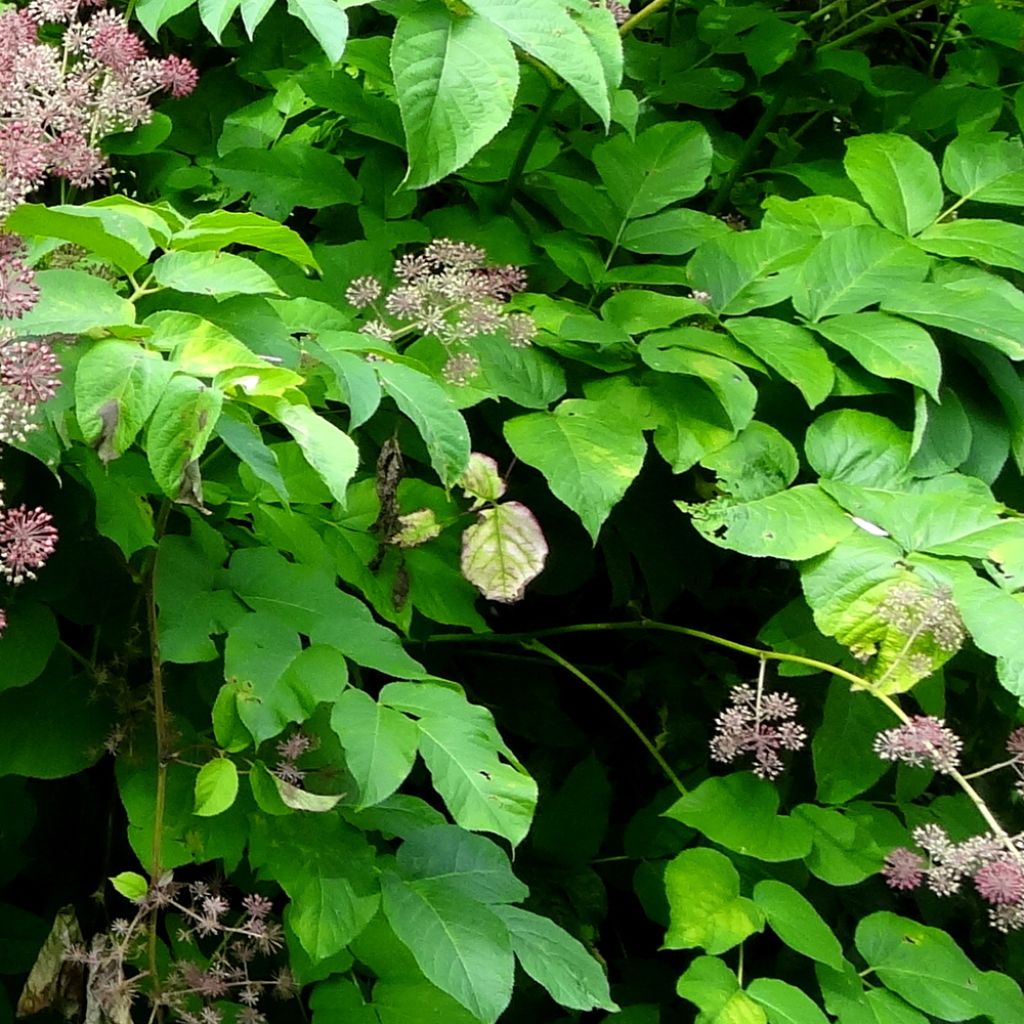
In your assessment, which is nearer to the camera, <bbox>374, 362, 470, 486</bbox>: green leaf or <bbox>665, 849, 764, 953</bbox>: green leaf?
<bbox>374, 362, 470, 486</bbox>: green leaf

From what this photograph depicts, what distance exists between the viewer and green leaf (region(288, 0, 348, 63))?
70 centimetres

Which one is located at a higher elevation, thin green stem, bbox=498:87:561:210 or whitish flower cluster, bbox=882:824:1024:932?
thin green stem, bbox=498:87:561:210

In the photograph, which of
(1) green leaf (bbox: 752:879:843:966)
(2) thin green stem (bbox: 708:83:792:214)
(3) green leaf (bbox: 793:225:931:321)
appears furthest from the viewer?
(2) thin green stem (bbox: 708:83:792:214)

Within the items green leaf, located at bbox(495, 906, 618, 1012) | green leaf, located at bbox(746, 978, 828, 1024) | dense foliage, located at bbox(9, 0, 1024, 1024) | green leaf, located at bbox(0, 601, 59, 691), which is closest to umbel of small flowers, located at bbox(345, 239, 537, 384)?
dense foliage, located at bbox(9, 0, 1024, 1024)

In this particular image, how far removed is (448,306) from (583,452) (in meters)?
0.17

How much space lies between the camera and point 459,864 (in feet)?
2.75

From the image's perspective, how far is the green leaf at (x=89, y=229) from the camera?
0.62 m

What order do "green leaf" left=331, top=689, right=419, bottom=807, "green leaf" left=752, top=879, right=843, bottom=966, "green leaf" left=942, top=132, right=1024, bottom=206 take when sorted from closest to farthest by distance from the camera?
"green leaf" left=331, top=689, right=419, bottom=807
"green leaf" left=752, top=879, right=843, bottom=966
"green leaf" left=942, top=132, right=1024, bottom=206

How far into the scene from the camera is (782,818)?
100 centimetres

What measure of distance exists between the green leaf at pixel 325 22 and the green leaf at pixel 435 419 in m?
0.20

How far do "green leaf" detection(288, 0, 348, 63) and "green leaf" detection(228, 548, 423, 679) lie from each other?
350 millimetres

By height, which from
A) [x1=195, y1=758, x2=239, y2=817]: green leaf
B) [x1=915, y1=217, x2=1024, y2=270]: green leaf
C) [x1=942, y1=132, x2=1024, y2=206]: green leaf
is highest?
[x1=942, y1=132, x2=1024, y2=206]: green leaf

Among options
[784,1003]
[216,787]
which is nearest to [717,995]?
[784,1003]

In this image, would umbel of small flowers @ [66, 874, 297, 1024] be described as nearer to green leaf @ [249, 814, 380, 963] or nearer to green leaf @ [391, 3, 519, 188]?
green leaf @ [249, 814, 380, 963]
